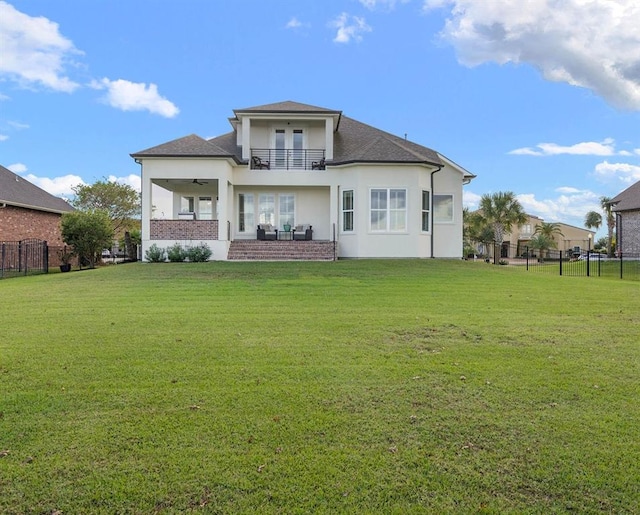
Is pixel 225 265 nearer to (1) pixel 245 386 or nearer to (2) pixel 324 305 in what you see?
(2) pixel 324 305

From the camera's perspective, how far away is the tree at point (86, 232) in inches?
807

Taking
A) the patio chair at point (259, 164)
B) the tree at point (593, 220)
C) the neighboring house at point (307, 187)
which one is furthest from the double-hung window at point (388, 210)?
the tree at point (593, 220)

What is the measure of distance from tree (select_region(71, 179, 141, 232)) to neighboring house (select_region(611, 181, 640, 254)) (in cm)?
3944

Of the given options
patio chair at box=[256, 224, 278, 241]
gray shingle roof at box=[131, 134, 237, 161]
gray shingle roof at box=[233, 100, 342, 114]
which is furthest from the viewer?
patio chair at box=[256, 224, 278, 241]

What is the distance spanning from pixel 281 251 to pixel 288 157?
231 inches

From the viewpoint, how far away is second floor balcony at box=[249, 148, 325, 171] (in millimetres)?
23006

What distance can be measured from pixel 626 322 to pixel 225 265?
13.2 meters

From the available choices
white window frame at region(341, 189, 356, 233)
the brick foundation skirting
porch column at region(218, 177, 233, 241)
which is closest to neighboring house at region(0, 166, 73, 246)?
the brick foundation skirting

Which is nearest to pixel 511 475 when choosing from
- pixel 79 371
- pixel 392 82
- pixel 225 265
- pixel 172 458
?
pixel 172 458

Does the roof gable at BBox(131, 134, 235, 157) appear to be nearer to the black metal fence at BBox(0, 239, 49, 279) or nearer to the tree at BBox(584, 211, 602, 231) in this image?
the black metal fence at BBox(0, 239, 49, 279)

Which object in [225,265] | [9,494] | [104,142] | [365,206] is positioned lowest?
[9,494]


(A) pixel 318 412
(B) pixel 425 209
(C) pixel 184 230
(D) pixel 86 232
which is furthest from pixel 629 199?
(A) pixel 318 412

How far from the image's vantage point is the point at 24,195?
25797 millimetres

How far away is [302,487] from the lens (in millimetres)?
2855
